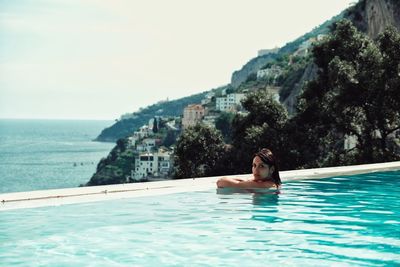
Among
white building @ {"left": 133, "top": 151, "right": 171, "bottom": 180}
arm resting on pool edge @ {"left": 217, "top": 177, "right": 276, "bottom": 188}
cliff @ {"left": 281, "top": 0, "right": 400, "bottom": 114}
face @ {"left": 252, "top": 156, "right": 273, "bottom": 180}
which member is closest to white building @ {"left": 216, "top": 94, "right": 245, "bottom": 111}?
white building @ {"left": 133, "top": 151, "right": 171, "bottom": 180}

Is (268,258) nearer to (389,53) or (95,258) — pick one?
(95,258)

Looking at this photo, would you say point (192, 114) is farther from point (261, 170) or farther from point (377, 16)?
point (261, 170)

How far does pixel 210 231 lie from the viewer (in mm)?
6531

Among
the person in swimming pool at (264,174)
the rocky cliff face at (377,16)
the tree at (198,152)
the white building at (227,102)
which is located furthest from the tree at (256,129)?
the white building at (227,102)

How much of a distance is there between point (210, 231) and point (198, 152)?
28407mm

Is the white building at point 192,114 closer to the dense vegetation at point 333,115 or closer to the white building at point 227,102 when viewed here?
the white building at point 227,102

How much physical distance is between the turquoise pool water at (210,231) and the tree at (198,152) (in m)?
24.4

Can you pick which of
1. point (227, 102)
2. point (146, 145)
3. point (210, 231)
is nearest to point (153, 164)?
point (146, 145)

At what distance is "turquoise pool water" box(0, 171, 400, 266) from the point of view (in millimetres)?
5211

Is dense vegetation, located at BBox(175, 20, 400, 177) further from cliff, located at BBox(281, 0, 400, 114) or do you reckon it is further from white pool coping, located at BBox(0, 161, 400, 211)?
cliff, located at BBox(281, 0, 400, 114)

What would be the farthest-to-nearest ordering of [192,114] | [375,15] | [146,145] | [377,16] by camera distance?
1. [192,114]
2. [146,145]
3. [375,15]
4. [377,16]

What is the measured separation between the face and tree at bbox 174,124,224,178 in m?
24.1

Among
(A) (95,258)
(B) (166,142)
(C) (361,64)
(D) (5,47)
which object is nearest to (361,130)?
(C) (361,64)

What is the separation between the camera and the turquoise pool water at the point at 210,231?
17.1 ft
